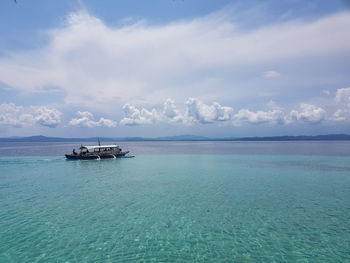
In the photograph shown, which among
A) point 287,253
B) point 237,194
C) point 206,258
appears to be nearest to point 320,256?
point 287,253

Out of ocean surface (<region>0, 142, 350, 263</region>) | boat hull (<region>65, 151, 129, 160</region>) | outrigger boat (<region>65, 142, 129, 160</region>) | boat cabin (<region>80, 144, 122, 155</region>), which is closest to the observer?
Answer: ocean surface (<region>0, 142, 350, 263</region>)

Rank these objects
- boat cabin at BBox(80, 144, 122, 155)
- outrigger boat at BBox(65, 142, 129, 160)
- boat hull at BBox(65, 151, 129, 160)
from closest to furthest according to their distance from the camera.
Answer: boat hull at BBox(65, 151, 129, 160), outrigger boat at BBox(65, 142, 129, 160), boat cabin at BBox(80, 144, 122, 155)

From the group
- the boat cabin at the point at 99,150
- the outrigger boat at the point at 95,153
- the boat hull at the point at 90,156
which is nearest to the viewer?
the boat hull at the point at 90,156

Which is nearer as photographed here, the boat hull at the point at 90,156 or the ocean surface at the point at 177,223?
the ocean surface at the point at 177,223

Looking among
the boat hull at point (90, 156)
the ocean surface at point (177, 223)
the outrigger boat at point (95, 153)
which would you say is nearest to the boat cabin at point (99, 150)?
the outrigger boat at point (95, 153)

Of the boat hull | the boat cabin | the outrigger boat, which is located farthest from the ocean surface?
the boat cabin

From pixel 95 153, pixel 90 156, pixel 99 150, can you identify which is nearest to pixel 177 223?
pixel 90 156

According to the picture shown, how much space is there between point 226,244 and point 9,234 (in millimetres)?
15754

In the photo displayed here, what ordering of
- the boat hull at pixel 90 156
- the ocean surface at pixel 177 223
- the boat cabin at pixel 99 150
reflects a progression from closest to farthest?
the ocean surface at pixel 177 223 < the boat hull at pixel 90 156 < the boat cabin at pixel 99 150

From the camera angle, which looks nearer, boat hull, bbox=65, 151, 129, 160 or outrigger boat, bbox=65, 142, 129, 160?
boat hull, bbox=65, 151, 129, 160

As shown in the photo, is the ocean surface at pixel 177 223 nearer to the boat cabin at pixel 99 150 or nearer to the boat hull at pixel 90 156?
the boat hull at pixel 90 156

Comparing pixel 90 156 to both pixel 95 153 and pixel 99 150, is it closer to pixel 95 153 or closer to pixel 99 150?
pixel 95 153

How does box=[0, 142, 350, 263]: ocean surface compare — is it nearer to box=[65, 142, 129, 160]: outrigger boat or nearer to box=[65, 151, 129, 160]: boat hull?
box=[65, 151, 129, 160]: boat hull

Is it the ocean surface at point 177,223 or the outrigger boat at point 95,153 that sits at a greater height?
the outrigger boat at point 95,153
